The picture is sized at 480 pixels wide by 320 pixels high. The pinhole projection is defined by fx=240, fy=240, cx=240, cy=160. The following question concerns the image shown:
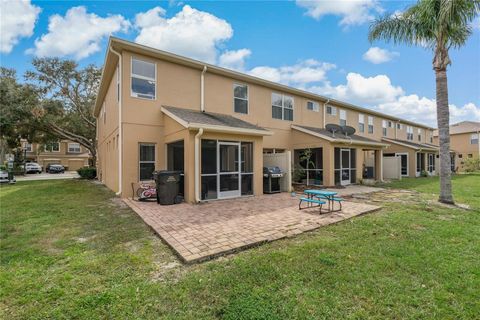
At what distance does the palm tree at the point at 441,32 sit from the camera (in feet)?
26.8

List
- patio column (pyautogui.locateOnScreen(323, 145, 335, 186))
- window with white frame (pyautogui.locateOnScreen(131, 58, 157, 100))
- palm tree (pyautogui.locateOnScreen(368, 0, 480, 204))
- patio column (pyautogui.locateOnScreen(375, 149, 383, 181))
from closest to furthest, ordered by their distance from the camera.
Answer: palm tree (pyautogui.locateOnScreen(368, 0, 480, 204)), window with white frame (pyautogui.locateOnScreen(131, 58, 157, 100)), patio column (pyautogui.locateOnScreen(323, 145, 335, 186)), patio column (pyautogui.locateOnScreen(375, 149, 383, 181))

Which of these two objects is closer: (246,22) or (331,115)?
(246,22)

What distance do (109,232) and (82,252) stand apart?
46.3 inches

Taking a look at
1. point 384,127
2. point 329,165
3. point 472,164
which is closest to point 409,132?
point 384,127

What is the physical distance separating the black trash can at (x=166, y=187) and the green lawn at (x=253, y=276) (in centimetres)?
273

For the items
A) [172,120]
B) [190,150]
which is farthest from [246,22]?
[190,150]

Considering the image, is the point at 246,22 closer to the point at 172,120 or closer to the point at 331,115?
the point at 172,120

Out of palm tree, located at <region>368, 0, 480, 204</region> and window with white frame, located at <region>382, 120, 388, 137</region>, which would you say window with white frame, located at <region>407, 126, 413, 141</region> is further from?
palm tree, located at <region>368, 0, 480, 204</region>

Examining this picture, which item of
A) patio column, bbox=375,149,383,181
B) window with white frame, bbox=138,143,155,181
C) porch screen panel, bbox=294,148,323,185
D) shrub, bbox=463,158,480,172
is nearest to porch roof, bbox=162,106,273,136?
window with white frame, bbox=138,143,155,181

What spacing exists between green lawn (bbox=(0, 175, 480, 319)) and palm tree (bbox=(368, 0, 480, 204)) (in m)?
4.20

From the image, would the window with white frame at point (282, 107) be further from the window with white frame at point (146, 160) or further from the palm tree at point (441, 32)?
the window with white frame at point (146, 160)

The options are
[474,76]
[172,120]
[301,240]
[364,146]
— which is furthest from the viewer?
[364,146]

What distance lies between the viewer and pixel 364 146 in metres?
16.0

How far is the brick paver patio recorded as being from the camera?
15.1 feet
